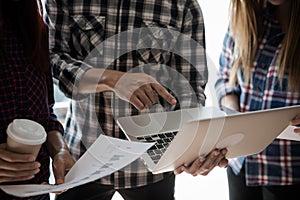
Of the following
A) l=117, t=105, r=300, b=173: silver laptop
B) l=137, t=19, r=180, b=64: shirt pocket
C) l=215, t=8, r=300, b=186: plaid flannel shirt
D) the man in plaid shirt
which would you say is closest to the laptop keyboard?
l=117, t=105, r=300, b=173: silver laptop

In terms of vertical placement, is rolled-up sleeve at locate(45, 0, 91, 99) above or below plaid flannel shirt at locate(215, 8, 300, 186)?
above

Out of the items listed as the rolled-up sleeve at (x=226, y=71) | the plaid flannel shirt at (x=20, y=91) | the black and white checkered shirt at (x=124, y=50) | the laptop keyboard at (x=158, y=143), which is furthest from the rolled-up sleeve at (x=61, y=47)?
the rolled-up sleeve at (x=226, y=71)

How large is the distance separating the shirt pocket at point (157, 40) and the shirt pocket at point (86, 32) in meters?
0.11

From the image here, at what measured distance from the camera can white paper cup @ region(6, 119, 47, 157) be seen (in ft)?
2.91

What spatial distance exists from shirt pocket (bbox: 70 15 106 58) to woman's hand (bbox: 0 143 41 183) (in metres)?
0.42

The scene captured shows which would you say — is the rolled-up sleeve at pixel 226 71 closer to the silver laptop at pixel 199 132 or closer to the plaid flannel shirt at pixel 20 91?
the silver laptop at pixel 199 132

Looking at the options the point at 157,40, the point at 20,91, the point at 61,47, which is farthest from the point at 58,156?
the point at 157,40

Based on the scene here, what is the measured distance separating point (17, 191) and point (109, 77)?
368 mm

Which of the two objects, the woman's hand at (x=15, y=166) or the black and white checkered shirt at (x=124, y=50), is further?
the black and white checkered shirt at (x=124, y=50)

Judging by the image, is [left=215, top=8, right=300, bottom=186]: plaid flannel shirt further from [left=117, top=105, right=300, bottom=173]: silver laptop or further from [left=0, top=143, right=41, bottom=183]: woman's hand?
[left=0, top=143, right=41, bottom=183]: woman's hand

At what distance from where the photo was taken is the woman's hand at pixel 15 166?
0.92 metres

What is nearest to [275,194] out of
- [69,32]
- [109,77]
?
[109,77]

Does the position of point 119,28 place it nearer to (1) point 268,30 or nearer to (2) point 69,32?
(2) point 69,32

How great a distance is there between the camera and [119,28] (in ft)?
4.09
